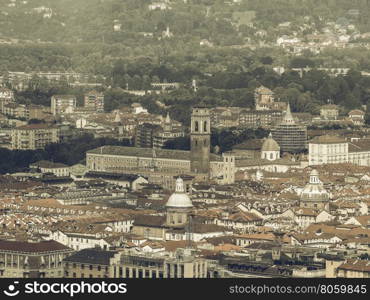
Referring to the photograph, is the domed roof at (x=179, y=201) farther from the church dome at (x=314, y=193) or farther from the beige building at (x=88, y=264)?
the beige building at (x=88, y=264)

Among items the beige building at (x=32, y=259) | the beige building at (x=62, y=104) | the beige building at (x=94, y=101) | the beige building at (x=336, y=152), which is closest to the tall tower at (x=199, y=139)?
the beige building at (x=336, y=152)

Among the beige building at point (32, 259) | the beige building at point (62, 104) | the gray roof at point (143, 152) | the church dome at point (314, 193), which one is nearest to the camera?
the beige building at point (32, 259)

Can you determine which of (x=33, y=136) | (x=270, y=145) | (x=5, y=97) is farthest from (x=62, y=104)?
(x=270, y=145)

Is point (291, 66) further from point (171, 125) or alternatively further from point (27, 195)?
point (27, 195)

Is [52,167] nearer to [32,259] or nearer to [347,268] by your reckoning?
[32,259]

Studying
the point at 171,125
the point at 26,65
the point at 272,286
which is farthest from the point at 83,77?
the point at 272,286
